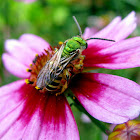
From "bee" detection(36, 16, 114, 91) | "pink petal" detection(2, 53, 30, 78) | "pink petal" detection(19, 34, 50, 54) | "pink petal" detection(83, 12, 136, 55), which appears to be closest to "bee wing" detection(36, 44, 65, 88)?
"bee" detection(36, 16, 114, 91)

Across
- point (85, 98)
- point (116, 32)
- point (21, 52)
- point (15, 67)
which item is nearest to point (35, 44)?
point (21, 52)

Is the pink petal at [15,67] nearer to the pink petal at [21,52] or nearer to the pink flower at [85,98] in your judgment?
the pink petal at [21,52]

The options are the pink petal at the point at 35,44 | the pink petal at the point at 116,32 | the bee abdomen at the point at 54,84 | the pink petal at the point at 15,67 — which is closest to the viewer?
the bee abdomen at the point at 54,84

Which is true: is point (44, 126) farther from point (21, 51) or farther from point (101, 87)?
point (21, 51)

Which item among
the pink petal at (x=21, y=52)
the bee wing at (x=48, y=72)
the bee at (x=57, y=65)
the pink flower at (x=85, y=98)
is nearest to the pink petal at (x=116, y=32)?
the pink flower at (x=85, y=98)

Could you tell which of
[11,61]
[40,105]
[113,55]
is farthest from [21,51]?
[113,55]

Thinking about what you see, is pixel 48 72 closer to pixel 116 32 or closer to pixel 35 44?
pixel 116 32

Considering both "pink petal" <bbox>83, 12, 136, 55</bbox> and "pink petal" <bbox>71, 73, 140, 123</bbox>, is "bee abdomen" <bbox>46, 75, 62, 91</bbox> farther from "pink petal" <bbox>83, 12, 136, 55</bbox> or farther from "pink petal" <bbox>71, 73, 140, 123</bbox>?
"pink petal" <bbox>83, 12, 136, 55</bbox>
